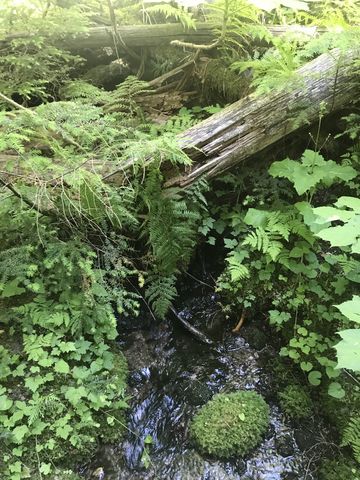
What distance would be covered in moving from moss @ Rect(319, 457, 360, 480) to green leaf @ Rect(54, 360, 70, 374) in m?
2.32

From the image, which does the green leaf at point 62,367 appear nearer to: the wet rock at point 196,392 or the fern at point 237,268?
the wet rock at point 196,392

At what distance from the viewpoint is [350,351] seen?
1957 millimetres

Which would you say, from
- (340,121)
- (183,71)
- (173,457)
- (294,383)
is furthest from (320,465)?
(183,71)

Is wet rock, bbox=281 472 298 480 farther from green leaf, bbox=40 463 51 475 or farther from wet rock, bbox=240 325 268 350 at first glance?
green leaf, bbox=40 463 51 475

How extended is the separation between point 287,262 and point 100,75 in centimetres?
358

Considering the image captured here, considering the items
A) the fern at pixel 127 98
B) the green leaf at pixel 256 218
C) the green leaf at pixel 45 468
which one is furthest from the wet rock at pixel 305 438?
the fern at pixel 127 98

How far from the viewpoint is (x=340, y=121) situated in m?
4.54

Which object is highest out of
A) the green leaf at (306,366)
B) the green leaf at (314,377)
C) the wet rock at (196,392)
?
the green leaf at (306,366)

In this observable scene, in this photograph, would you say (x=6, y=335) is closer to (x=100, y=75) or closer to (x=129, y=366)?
(x=129, y=366)

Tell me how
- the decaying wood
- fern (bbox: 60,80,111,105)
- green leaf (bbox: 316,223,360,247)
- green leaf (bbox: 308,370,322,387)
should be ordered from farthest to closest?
fern (bbox: 60,80,111,105) < the decaying wood < green leaf (bbox: 308,370,322,387) < green leaf (bbox: 316,223,360,247)

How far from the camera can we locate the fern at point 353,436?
9.77ft

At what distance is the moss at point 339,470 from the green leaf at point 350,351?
1.69 meters

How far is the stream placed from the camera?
311cm

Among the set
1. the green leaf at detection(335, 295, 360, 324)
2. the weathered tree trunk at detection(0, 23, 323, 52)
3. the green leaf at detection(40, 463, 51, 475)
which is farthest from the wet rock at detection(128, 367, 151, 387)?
the weathered tree trunk at detection(0, 23, 323, 52)
